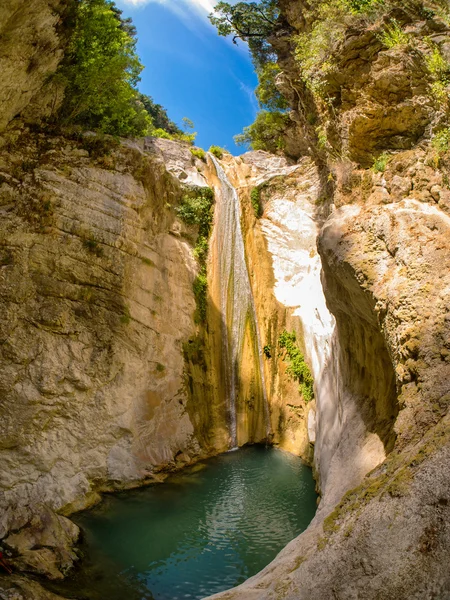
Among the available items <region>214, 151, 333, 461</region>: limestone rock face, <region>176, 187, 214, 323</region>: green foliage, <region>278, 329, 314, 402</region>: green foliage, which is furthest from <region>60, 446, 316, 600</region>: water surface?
<region>176, 187, 214, 323</region>: green foliage

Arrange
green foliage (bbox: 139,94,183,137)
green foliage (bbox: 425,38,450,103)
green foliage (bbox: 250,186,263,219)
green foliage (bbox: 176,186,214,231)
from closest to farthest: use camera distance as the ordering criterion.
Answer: green foliage (bbox: 425,38,450,103)
green foliage (bbox: 176,186,214,231)
green foliage (bbox: 250,186,263,219)
green foliage (bbox: 139,94,183,137)

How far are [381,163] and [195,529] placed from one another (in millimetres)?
8967

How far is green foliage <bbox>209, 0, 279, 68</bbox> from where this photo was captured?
21500mm

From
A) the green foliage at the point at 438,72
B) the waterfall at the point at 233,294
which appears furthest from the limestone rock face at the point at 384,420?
the waterfall at the point at 233,294

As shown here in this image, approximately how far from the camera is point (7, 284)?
12.3 meters

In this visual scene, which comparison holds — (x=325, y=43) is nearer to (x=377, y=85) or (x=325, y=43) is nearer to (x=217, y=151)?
(x=377, y=85)

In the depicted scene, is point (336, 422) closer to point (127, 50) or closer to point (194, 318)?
point (194, 318)

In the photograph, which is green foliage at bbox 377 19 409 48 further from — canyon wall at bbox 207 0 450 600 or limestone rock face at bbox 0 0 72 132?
limestone rock face at bbox 0 0 72 132

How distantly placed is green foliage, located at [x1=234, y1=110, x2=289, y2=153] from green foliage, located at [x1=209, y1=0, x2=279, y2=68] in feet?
13.2

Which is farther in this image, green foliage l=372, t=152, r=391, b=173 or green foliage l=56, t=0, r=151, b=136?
green foliage l=56, t=0, r=151, b=136

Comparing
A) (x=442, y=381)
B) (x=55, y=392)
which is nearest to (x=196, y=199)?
(x=55, y=392)

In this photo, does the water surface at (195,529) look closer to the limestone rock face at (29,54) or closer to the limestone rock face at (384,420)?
the limestone rock face at (384,420)

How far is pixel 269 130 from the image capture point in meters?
26.7

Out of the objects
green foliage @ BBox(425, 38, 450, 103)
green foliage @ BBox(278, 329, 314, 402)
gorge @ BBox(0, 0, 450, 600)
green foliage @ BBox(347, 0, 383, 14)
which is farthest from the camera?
green foliage @ BBox(278, 329, 314, 402)
